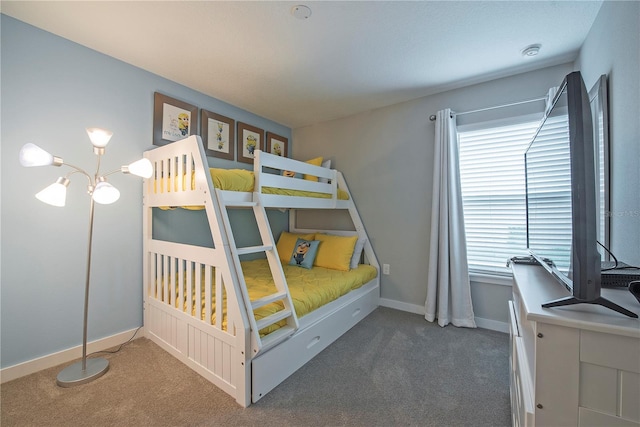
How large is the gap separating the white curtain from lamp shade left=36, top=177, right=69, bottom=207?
2.81 m

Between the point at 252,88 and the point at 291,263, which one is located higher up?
the point at 252,88

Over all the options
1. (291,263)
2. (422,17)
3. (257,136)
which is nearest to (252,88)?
(257,136)

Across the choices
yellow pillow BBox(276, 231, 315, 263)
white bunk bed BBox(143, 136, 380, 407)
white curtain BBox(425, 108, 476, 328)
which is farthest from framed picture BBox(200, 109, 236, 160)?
white curtain BBox(425, 108, 476, 328)

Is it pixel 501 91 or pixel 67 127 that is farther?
pixel 501 91

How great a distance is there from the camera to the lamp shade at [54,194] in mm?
1482

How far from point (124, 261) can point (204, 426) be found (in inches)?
58.6

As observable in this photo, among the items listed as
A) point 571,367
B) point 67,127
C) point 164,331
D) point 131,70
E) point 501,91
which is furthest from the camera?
point 501,91

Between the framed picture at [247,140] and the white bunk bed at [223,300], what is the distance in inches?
38.6

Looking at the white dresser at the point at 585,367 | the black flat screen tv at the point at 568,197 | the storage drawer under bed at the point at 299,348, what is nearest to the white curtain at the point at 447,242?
the storage drawer under bed at the point at 299,348

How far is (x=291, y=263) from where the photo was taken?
288cm

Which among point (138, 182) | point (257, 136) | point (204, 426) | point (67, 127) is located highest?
point (257, 136)

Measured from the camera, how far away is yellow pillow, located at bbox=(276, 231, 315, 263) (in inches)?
123

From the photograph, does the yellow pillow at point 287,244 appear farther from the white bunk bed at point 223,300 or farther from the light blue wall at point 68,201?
the light blue wall at point 68,201

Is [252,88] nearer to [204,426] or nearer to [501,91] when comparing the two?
[501,91]
